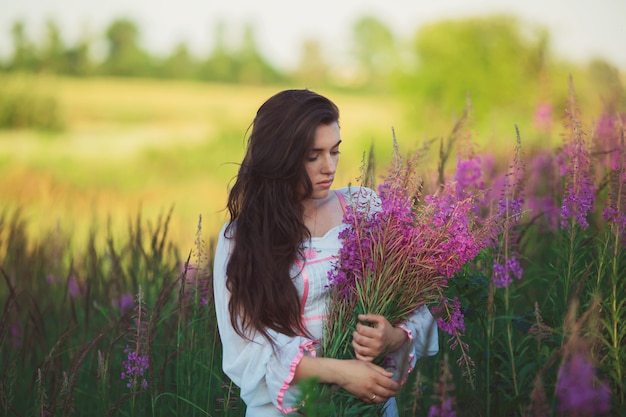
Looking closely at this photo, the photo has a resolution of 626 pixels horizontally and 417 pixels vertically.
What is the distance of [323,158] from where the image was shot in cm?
236

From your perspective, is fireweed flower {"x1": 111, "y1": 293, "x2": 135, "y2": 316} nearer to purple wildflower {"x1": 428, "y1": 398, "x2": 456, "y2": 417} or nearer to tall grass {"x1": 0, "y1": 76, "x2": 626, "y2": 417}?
tall grass {"x1": 0, "y1": 76, "x2": 626, "y2": 417}

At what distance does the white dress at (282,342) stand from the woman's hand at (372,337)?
0.08 meters

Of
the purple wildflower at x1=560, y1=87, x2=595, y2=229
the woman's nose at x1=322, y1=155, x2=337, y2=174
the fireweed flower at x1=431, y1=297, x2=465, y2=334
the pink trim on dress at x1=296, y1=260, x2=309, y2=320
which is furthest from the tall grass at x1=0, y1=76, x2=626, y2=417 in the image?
the woman's nose at x1=322, y1=155, x2=337, y2=174

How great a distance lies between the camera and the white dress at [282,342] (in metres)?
2.24

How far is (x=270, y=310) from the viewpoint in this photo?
2271 mm

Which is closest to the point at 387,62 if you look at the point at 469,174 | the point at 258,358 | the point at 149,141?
the point at 149,141

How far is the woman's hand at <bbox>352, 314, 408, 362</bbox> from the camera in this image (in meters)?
2.17

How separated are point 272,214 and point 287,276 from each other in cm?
22

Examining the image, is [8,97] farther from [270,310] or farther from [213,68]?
[270,310]

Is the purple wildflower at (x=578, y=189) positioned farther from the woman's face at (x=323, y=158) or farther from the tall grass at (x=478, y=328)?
the woman's face at (x=323, y=158)

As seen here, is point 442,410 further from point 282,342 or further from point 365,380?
point 282,342

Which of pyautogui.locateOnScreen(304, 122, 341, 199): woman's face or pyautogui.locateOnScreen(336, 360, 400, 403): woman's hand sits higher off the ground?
pyautogui.locateOnScreen(304, 122, 341, 199): woman's face

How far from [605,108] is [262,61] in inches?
1857

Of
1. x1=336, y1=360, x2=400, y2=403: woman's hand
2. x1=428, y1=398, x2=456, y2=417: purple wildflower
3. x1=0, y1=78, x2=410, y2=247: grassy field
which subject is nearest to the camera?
x1=428, y1=398, x2=456, y2=417: purple wildflower
